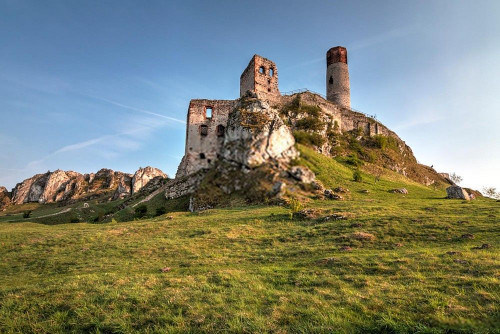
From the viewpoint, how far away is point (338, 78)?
69.8 meters

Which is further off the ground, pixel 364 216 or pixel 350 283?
pixel 364 216

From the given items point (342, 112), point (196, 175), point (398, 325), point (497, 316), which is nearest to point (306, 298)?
point (398, 325)

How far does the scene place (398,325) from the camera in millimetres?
7012

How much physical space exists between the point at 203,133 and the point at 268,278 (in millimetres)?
42292

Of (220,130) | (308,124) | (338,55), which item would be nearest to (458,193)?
(308,124)

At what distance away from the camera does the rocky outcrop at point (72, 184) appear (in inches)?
3384

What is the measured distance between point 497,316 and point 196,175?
44.1m

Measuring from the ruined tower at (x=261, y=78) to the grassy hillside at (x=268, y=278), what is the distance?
36770mm

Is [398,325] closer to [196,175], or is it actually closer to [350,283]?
[350,283]

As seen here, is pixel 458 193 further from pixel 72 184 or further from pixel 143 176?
pixel 72 184

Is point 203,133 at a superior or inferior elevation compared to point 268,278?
superior

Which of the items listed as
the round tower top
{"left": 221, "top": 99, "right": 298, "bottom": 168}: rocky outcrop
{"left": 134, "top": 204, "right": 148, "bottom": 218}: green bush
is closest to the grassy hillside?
{"left": 134, "top": 204, "right": 148, "bottom": 218}: green bush

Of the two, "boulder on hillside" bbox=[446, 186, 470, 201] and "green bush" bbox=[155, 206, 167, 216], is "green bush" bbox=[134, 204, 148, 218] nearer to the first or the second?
"green bush" bbox=[155, 206, 167, 216]

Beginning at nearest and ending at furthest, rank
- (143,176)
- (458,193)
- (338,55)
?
1. (458,193)
2. (338,55)
3. (143,176)
